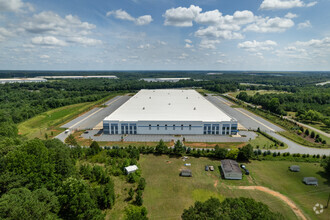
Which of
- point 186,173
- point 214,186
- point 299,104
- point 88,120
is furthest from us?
point 299,104

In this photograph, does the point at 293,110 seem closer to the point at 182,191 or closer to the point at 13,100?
the point at 182,191

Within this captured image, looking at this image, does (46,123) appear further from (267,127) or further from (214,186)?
(267,127)

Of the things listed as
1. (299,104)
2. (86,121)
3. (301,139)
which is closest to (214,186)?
(301,139)

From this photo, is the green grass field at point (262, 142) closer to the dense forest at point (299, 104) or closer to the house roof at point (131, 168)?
the dense forest at point (299, 104)

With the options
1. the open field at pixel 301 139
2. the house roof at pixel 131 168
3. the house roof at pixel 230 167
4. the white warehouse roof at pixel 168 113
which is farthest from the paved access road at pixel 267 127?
the house roof at pixel 131 168

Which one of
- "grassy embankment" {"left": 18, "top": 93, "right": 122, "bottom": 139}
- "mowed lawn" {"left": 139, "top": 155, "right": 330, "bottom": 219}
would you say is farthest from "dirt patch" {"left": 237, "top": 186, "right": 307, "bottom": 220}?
"grassy embankment" {"left": 18, "top": 93, "right": 122, "bottom": 139}

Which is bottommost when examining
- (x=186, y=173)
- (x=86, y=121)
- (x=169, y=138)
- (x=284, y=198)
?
(x=284, y=198)

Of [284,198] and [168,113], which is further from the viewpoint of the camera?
[168,113]

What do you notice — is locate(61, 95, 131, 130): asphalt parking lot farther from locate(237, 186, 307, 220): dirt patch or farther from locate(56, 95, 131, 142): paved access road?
locate(237, 186, 307, 220): dirt patch
